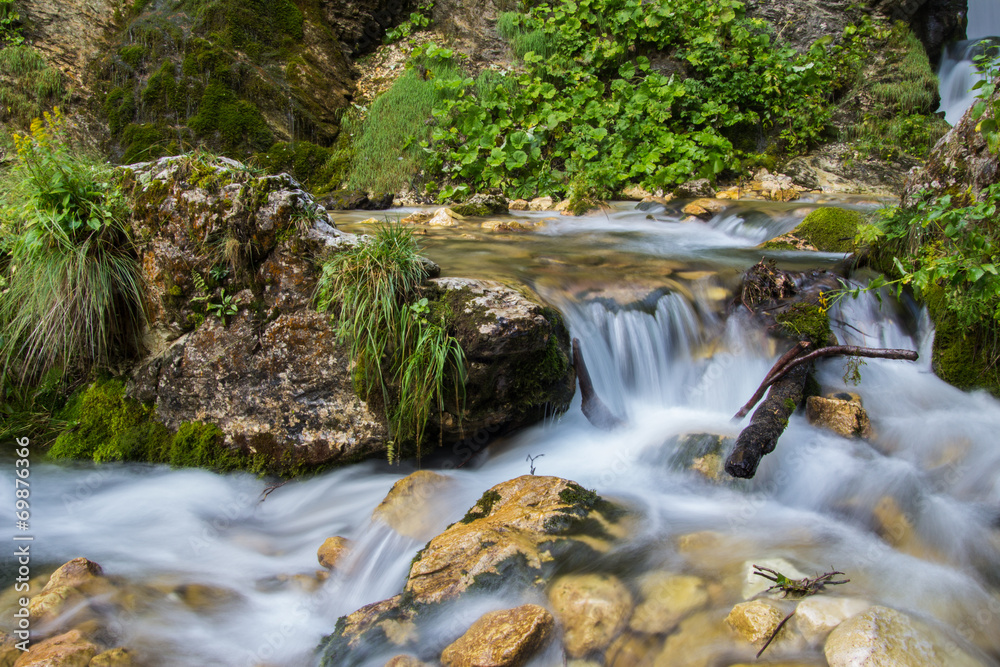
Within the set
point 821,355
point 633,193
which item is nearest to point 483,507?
point 821,355

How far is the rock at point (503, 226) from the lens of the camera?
248 inches

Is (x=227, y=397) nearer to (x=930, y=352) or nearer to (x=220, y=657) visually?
(x=220, y=657)

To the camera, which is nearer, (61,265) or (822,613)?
(822,613)

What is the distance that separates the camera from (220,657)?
236 cm

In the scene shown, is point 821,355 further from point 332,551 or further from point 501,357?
point 332,551

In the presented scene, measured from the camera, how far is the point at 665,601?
2.33m

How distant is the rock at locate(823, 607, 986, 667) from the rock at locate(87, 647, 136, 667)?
2519 millimetres

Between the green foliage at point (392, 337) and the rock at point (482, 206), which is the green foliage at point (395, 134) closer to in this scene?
the rock at point (482, 206)

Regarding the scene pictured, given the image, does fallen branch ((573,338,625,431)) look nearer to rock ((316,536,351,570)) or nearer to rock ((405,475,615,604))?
rock ((405,475,615,604))

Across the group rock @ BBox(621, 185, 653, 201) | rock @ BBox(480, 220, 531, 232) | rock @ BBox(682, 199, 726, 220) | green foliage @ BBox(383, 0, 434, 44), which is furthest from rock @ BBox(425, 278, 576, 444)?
green foliage @ BBox(383, 0, 434, 44)

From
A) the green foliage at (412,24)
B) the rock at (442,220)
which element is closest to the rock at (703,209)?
the rock at (442,220)

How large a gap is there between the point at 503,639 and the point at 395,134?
8087 mm

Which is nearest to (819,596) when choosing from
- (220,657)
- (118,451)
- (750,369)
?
(750,369)

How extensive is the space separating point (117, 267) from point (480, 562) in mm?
2819
